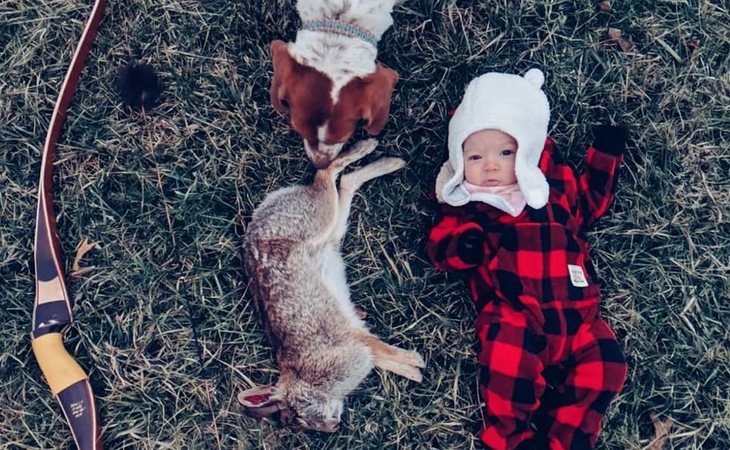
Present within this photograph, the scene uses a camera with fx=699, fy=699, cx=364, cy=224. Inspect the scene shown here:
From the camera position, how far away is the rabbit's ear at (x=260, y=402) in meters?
4.40

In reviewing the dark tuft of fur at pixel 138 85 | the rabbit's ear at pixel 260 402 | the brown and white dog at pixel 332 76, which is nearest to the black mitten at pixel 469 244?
the brown and white dog at pixel 332 76

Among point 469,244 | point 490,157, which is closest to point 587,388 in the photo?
point 469,244

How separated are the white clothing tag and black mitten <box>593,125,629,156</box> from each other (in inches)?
31.7

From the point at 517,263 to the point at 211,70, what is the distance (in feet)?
7.79

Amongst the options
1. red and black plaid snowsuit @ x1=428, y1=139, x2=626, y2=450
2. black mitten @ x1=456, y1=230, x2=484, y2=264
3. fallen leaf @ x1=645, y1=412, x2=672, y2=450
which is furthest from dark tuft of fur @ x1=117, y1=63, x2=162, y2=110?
fallen leaf @ x1=645, y1=412, x2=672, y2=450

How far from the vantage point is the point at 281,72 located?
3.89 metres

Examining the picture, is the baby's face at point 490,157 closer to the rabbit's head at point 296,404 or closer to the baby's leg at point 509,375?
the baby's leg at point 509,375

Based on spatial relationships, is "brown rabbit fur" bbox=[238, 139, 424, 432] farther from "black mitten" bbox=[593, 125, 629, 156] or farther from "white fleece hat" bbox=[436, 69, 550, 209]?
"black mitten" bbox=[593, 125, 629, 156]

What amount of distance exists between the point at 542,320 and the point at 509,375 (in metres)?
0.39

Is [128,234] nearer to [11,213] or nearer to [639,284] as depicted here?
[11,213]

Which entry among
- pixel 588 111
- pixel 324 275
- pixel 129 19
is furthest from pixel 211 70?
pixel 588 111

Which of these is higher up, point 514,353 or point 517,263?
point 517,263

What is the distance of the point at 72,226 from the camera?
15.3 feet

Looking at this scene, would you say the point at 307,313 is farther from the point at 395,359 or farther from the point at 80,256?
the point at 80,256
